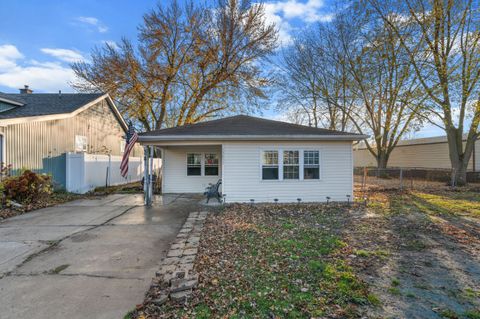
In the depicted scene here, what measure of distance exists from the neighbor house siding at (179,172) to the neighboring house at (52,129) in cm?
356

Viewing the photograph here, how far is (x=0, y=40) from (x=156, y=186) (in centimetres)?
1034

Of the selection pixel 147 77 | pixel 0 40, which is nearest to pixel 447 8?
pixel 147 77

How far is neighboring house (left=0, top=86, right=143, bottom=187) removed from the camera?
32.7ft

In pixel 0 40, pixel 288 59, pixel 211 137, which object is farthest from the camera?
pixel 288 59

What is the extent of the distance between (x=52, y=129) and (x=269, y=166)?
33.6ft

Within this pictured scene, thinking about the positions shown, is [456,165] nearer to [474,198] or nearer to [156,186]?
[474,198]

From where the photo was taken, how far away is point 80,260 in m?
4.20

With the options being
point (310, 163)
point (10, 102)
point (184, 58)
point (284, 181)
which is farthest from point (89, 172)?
point (184, 58)

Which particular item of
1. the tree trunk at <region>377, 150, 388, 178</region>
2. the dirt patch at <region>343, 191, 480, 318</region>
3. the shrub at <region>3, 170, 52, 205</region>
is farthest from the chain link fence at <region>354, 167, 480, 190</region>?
the shrub at <region>3, 170, 52, 205</region>

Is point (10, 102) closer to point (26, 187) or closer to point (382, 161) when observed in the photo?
point (26, 187)

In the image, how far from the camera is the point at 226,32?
60.5 ft

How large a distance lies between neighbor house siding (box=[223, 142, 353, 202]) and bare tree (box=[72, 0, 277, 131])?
1176 cm

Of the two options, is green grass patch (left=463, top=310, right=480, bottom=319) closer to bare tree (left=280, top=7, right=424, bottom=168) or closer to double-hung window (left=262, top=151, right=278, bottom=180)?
double-hung window (left=262, top=151, right=278, bottom=180)

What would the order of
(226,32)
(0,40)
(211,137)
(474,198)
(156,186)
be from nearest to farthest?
(211,137), (474,198), (0,40), (156,186), (226,32)
